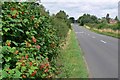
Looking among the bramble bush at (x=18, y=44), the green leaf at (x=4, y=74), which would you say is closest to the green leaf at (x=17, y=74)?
the bramble bush at (x=18, y=44)

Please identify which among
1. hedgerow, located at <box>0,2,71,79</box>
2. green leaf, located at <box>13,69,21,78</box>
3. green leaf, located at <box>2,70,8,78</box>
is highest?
hedgerow, located at <box>0,2,71,79</box>

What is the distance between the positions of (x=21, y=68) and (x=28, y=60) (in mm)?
218

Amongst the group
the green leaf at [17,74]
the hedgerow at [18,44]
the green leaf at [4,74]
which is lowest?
the green leaf at [17,74]

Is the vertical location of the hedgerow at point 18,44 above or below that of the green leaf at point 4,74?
above

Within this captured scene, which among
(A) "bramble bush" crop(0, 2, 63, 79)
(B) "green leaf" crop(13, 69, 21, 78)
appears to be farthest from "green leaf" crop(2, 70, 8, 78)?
(B) "green leaf" crop(13, 69, 21, 78)

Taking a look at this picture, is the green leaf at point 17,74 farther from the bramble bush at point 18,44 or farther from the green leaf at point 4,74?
the green leaf at point 4,74

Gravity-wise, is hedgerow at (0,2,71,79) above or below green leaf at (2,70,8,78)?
above

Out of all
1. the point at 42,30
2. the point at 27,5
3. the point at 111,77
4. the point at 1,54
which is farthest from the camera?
the point at 111,77

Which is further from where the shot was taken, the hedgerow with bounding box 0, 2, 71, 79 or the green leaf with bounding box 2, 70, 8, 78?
the hedgerow with bounding box 0, 2, 71, 79

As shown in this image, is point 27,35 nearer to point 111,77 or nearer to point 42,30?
point 42,30

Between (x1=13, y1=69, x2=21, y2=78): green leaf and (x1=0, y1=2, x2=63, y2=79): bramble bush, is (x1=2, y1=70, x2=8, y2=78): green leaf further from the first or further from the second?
(x1=13, y1=69, x2=21, y2=78): green leaf

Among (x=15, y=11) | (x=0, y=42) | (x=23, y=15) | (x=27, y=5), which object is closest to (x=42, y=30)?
(x=27, y=5)

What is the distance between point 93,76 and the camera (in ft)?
32.2

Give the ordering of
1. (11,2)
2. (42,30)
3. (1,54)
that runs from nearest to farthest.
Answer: (1,54)
(11,2)
(42,30)
